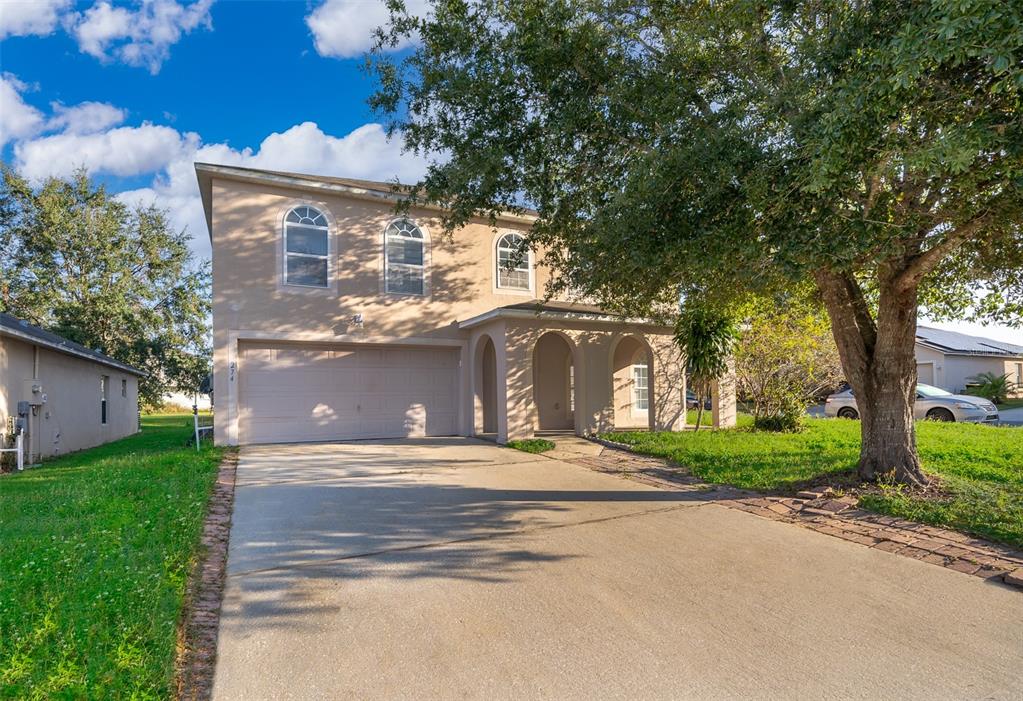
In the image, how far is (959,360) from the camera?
26.9m

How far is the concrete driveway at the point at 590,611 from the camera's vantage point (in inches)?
120

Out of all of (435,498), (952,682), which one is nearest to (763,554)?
(952,682)

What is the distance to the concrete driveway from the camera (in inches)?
120

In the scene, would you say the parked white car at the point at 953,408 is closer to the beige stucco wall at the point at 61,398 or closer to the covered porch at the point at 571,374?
the covered porch at the point at 571,374

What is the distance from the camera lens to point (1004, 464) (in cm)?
867

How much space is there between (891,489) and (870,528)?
4.96ft

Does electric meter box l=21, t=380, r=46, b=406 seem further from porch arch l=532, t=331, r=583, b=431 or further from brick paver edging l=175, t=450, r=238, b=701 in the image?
porch arch l=532, t=331, r=583, b=431

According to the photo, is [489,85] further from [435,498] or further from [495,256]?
[495,256]

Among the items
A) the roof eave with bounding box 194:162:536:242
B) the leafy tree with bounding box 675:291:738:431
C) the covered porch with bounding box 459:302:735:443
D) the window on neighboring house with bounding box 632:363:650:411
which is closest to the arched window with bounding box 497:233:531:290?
the covered porch with bounding box 459:302:735:443

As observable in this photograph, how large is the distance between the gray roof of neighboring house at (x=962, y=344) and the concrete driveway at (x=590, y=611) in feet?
83.2

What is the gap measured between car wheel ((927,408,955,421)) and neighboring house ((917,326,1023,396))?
1044 centimetres

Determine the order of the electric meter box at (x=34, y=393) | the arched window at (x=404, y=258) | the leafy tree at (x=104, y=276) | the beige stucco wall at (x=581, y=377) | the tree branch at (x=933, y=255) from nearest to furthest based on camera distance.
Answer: the tree branch at (x=933, y=255) < the electric meter box at (x=34, y=393) < the beige stucco wall at (x=581, y=377) < the arched window at (x=404, y=258) < the leafy tree at (x=104, y=276)

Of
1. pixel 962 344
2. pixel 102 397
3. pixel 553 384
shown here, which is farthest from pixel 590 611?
pixel 962 344

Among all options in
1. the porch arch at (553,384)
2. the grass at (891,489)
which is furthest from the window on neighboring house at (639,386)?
the grass at (891,489)
